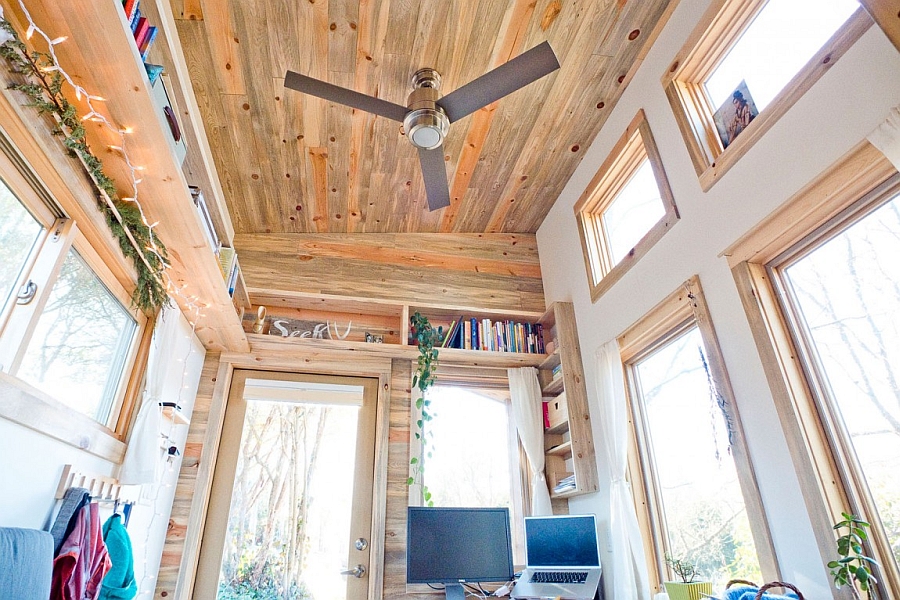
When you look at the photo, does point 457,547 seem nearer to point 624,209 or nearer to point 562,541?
point 562,541

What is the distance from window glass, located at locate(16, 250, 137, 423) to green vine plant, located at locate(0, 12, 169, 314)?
0.50 ft

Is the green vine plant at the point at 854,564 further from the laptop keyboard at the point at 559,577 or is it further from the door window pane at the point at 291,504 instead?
the door window pane at the point at 291,504

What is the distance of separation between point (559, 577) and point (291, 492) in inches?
65.3

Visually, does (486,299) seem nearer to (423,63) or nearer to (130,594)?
(423,63)

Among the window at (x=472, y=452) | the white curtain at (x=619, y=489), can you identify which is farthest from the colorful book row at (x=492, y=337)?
the white curtain at (x=619, y=489)

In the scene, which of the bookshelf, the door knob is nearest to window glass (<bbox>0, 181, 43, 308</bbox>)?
the door knob

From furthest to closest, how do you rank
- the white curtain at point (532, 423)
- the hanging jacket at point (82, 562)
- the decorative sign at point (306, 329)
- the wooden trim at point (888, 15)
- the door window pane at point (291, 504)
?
the decorative sign at point (306, 329) < the white curtain at point (532, 423) < the door window pane at point (291, 504) < the hanging jacket at point (82, 562) < the wooden trim at point (888, 15)

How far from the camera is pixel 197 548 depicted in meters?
2.87

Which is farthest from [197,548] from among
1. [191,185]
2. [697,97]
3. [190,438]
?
[697,97]

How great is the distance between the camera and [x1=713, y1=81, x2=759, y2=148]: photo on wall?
208 cm

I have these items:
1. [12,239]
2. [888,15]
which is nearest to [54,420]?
[12,239]

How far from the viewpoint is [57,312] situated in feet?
6.01

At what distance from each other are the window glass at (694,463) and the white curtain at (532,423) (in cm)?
84

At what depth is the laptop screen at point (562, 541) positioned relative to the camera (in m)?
2.65
